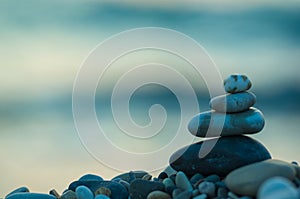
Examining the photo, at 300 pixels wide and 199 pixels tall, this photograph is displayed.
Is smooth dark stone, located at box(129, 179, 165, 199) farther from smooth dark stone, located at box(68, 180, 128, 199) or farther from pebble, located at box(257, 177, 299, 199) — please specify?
pebble, located at box(257, 177, 299, 199)

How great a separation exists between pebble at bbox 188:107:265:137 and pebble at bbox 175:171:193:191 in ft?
2.14

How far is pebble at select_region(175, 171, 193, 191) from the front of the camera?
21.7 feet

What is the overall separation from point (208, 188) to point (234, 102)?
3.63 feet

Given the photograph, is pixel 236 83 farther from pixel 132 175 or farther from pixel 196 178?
pixel 132 175

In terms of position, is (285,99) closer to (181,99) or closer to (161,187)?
(181,99)

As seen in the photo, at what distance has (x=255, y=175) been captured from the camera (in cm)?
580

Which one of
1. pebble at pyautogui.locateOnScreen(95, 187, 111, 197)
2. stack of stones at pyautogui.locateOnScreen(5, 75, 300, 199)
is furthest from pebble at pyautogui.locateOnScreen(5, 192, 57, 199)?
pebble at pyautogui.locateOnScreen(95, 187, 111, 197)

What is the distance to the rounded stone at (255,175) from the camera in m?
5.79

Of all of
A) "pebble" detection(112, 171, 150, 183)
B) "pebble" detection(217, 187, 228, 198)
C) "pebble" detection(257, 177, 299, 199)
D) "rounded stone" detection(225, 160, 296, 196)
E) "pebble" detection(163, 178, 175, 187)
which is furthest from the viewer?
"pebble" detection(112, 171, 150, 183)

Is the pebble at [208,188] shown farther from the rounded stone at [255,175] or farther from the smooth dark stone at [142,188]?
the smooth dark stone at [142,188]

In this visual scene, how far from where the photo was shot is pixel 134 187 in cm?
691

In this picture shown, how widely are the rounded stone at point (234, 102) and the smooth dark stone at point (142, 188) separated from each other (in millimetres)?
905

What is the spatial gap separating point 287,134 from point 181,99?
1896mm

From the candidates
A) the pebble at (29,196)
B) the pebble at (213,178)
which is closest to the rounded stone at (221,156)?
the pebble at (213,178)
